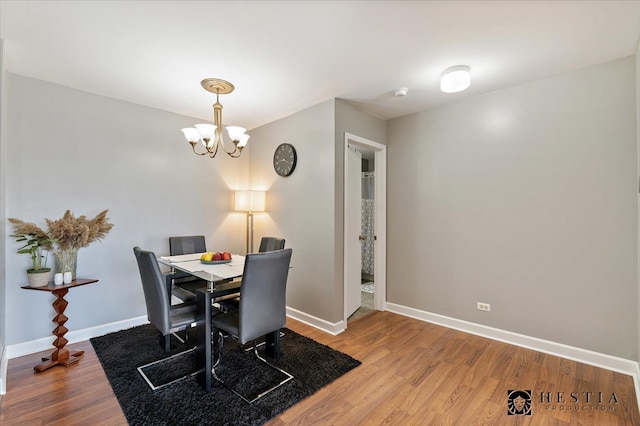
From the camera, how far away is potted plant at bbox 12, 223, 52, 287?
2371 millimetres

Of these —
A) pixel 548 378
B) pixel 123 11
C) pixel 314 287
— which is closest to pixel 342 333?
pixel 314 287

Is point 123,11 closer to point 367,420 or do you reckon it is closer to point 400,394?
point 367,420

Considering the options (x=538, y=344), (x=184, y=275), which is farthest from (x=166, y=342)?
(x=538, y=344)

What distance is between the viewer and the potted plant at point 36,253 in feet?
7.78

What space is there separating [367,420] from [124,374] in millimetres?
1927

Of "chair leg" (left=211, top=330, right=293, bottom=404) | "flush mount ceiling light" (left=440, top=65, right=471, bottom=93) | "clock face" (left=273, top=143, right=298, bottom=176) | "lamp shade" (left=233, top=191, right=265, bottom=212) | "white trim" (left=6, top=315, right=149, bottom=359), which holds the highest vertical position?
"flush mount ceiling light" (left=440, top=65, right=471, bottom=93)

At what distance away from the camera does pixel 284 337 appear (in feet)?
9.66

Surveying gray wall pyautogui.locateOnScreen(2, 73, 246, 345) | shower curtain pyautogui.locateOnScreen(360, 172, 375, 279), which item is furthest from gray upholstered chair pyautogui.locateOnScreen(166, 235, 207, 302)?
shower curtain pyautogui.locateOnScreen(360, 172, 375, 279)

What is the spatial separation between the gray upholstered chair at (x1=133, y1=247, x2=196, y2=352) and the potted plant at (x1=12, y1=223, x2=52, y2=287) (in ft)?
3.29

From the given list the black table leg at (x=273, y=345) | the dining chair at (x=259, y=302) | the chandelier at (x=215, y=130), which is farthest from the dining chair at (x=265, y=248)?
the chandelier at (x=215, y=130)

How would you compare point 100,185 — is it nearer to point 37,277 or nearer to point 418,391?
point 37,277

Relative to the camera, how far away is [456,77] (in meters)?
2.46

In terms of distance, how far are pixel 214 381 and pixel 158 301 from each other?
2.47 ft

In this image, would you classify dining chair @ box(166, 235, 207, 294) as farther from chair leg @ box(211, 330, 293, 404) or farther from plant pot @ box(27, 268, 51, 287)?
plant pot @ box(27, 268, 51, 287)
